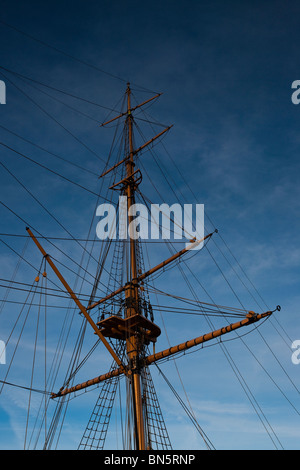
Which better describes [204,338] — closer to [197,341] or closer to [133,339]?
[197,341]

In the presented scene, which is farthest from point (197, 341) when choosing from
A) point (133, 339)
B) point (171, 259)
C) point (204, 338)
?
point (171, 259)

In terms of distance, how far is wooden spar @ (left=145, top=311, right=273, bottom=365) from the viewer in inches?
653

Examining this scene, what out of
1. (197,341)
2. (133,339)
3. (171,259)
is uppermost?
(171,259)

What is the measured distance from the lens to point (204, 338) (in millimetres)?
17250

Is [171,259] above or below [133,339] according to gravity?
above

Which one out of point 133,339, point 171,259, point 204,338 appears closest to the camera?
point 204,338

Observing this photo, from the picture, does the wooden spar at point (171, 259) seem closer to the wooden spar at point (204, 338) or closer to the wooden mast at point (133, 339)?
the wooden mast at point (133, 339)

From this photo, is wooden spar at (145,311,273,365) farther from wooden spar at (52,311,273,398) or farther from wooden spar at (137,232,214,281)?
wooden spar at (137,232,214,281)

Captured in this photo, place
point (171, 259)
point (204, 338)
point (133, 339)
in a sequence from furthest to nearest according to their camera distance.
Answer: point (171, 259) → point (133, 339) → point (204, 338)

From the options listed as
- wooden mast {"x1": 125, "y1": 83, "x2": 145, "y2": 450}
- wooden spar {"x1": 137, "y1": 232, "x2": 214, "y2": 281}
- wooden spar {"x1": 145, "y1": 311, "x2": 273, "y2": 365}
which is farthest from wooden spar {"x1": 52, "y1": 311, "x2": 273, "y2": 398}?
wooden spar {"x1": 137, "y1": 232, "x2": 214, "y2": 281}
